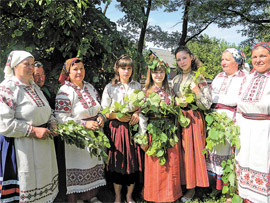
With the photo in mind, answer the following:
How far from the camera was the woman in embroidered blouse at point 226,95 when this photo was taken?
2996mm

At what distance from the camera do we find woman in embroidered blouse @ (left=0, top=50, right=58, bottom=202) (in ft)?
7.11

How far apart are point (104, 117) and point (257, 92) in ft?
6.06

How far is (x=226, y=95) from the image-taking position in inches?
120

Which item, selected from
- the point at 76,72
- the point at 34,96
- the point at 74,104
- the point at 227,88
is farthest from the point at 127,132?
the point at 227,88

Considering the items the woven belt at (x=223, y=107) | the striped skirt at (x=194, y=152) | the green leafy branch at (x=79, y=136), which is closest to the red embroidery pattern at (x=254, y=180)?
the striped skirt at (x=194, y=152)

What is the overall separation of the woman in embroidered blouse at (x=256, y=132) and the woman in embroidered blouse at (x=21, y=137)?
7.02 feet

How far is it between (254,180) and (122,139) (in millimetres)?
1568

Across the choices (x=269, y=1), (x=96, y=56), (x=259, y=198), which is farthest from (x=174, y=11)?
(x=259, y=198)

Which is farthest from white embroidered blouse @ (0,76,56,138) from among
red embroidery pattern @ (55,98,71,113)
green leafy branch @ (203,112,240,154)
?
green leafy branch @ (203,112,240,154)

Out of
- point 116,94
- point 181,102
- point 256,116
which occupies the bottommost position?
point 256,116

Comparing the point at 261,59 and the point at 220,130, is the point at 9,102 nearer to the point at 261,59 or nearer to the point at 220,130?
the point at 220,130

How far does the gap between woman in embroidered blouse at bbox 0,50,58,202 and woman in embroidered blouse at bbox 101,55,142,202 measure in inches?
34.3

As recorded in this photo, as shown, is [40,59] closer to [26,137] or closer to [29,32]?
[29,32]

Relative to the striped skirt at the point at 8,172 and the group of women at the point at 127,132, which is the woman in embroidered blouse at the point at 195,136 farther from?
the striped skirt at the point at 8,172
